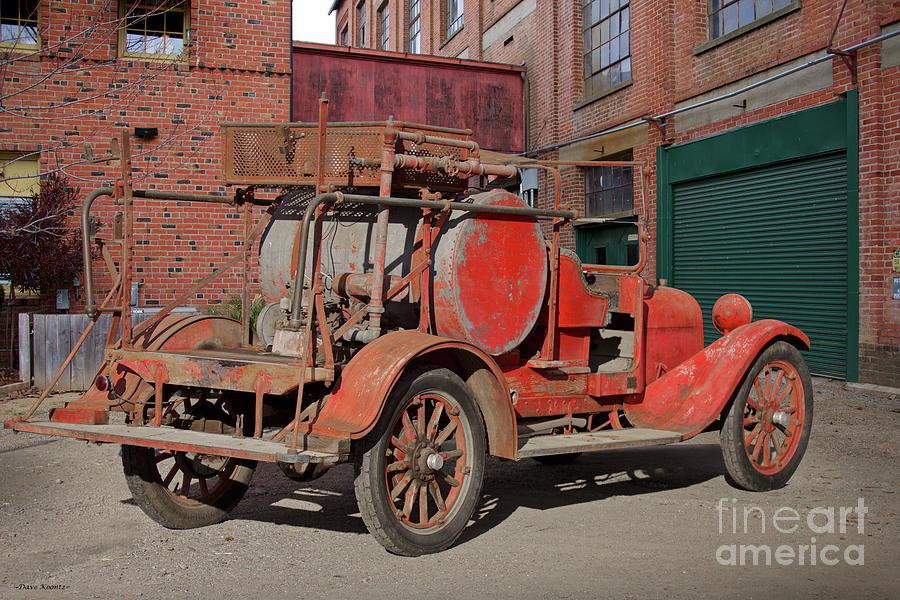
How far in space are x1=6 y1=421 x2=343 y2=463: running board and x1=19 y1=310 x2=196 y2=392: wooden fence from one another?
23.1ft

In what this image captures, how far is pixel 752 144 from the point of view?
12641 millimetres

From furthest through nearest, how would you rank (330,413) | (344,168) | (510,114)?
(510,114)
(344,168)
(330,413)

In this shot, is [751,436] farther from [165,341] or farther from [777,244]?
[777,244]

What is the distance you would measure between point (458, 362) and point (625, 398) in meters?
1.76

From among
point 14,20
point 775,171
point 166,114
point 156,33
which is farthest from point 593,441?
point 14,20

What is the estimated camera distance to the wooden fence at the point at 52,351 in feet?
35.6

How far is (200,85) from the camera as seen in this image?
1312cm

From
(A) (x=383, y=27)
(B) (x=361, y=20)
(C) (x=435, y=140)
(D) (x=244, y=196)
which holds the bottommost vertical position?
(D) (x=244, y=196)

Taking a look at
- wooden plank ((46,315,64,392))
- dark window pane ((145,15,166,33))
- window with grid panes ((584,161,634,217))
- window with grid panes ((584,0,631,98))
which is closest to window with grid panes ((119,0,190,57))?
dark window pane ((145,15,166,33))

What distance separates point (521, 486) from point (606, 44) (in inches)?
496

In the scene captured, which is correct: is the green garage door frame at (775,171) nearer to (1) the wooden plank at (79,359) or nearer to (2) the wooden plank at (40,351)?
(1) the wooden plank at (79,359)

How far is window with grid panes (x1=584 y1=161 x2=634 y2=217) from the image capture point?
16.0 metres

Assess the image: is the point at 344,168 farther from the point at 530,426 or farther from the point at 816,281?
the point at 816,281

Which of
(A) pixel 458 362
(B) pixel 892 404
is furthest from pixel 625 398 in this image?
(B) pixel 892 404
